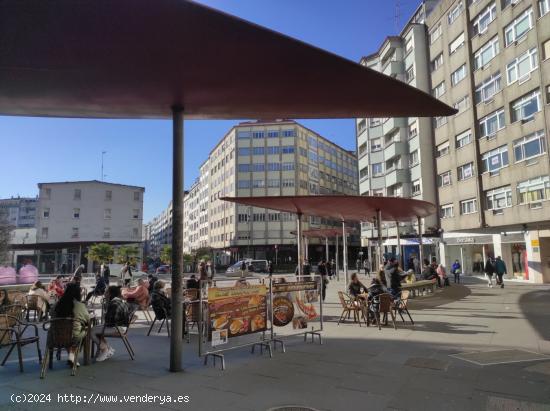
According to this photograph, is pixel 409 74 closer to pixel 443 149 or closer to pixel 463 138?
pixel 443 149

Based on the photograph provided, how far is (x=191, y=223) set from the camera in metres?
127

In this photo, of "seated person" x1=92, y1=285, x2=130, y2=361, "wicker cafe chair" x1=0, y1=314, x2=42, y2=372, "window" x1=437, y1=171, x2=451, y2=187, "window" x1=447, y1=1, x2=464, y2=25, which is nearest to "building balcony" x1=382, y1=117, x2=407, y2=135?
"window" x1=437, y1=171, x2=451, y2=187

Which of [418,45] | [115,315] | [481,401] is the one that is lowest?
[481,401]

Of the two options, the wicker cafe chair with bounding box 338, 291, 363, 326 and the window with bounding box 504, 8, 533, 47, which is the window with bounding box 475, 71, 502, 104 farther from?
the wicker cafe chair with bounding box 338, 291, 363, 326

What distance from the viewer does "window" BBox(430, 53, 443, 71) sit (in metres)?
41.6

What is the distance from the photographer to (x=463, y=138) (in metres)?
37.5

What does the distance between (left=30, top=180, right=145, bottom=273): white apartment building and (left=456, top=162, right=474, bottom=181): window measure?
173ft

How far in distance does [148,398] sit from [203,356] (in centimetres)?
233

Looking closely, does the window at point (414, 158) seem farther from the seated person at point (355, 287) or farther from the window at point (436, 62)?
the seated person at point (355, 287)

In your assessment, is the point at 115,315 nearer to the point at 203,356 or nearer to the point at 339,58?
the point at 203,356

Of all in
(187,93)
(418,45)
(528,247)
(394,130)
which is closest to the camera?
(187,93)

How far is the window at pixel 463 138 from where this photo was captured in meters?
36.3

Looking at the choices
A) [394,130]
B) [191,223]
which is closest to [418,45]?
[394,130]

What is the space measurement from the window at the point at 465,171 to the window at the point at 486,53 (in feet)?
Result: 25.3
